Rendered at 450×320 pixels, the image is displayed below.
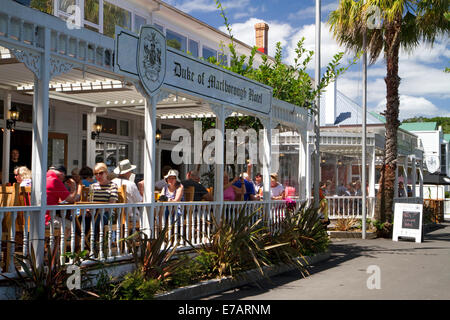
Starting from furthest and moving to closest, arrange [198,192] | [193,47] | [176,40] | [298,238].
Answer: [193,47] → [176,40] → [298,238] → [198,192]

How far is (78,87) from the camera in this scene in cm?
1052

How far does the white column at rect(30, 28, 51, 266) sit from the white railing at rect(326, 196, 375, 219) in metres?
15.3

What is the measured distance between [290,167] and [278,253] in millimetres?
18654

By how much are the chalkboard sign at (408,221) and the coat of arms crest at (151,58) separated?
11.4 m

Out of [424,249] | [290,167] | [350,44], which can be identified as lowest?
[424,249]

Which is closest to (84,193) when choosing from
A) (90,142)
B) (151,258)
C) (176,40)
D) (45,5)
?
(151,258)

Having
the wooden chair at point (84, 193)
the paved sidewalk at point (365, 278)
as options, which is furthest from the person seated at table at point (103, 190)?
the paved sidewalk at point (365, 278)

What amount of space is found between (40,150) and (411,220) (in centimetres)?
1374

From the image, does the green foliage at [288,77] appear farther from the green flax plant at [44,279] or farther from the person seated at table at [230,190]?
the green flax plant at [44,279]

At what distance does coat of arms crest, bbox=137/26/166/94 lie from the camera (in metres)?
8.23

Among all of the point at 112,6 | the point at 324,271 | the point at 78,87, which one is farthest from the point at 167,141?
the point at 324,271

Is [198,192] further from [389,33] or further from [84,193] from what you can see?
[389,33]

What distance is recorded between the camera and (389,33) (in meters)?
18.0
